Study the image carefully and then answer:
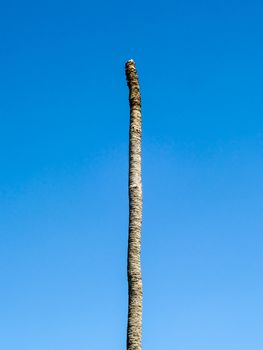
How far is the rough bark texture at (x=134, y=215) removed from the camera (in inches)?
631

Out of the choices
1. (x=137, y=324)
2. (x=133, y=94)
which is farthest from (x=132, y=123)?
(x=137, y=324)

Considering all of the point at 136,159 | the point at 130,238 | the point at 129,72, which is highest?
the point at 129,72

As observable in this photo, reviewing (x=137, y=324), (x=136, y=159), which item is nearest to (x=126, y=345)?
(x=137, y=324)

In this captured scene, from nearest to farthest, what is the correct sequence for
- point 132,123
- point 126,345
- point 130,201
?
1. point 126,345
2. point 130,201
3. point 132,123

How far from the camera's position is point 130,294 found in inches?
642

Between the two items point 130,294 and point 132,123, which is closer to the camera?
point 130,294

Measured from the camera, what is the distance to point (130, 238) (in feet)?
55.8

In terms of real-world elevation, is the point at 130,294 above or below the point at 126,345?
above

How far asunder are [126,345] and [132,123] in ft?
20.2

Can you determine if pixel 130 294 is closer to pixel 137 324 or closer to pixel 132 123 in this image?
pixel 137 324

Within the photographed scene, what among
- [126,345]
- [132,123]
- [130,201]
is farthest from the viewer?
[132,123]

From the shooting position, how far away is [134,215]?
17.3m

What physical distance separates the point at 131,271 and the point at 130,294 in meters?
0.56

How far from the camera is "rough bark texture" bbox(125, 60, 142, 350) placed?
52.6 ft
